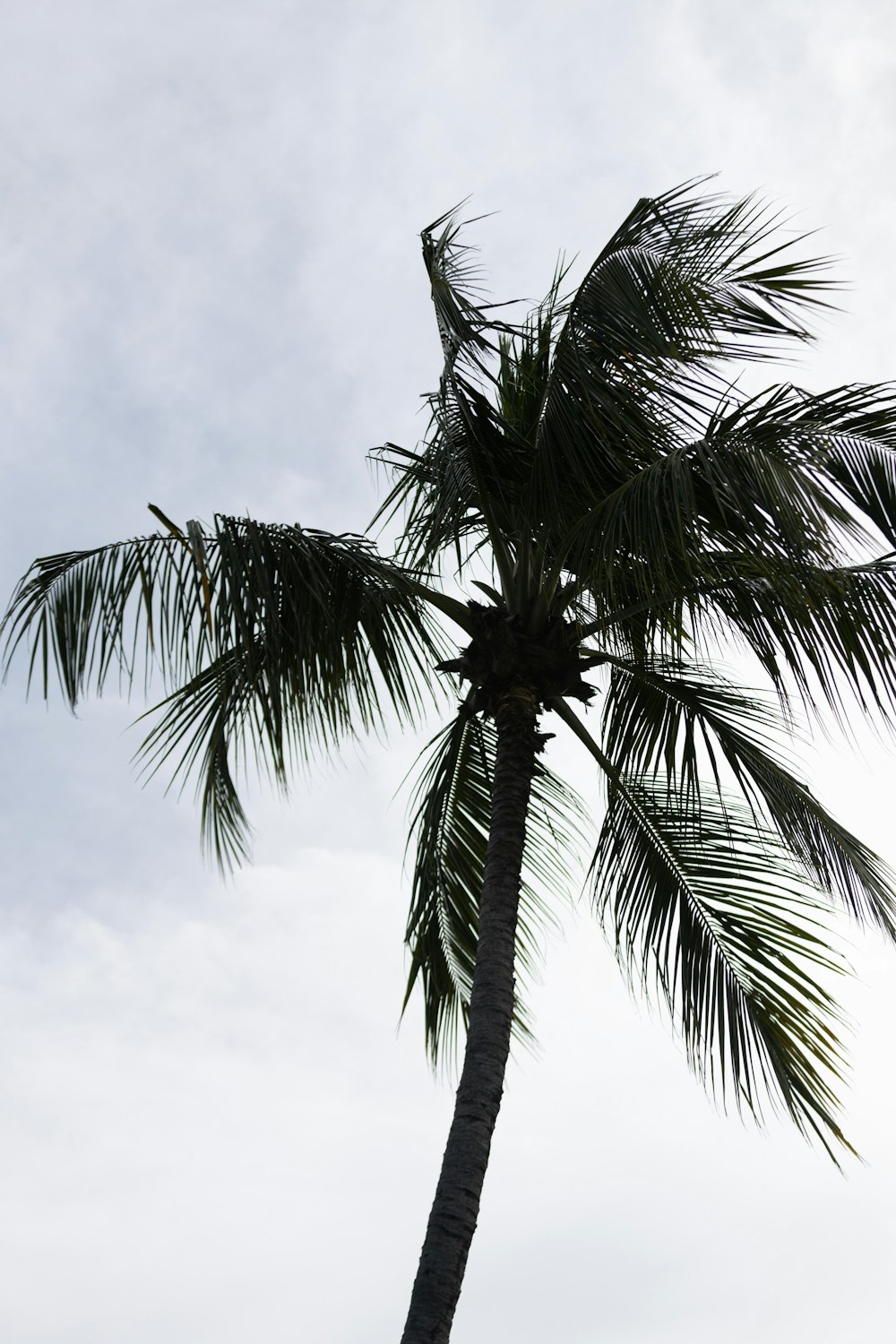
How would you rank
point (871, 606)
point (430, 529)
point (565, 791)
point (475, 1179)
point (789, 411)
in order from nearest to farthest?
point (475, 1179) → point (789, 411) → point (871, 606) → point (430, 529) → point (565, 791)

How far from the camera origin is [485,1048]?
521cm

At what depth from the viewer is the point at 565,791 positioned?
7660mm

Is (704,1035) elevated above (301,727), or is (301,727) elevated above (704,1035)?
(301,727)

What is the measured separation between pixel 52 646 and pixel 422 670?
182 cm

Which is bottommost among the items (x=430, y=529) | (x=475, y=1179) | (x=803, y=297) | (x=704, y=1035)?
(x=475, y=1179)

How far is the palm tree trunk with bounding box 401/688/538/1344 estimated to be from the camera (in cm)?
457

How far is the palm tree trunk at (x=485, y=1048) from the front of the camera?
4.57m

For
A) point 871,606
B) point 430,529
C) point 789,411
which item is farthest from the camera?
point 430,529

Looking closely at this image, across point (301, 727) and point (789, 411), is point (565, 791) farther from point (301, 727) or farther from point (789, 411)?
point (789, 411)

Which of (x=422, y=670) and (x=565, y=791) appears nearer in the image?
(x=422, y=670)

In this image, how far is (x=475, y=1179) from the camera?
4.87 meters

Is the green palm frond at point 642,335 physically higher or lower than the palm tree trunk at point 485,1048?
higher

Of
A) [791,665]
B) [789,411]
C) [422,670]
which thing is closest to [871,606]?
[791,665]

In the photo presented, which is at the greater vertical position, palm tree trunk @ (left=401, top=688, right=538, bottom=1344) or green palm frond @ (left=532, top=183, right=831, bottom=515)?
green palm frond @ (left=532, top=183, right=831, bottom=515)
